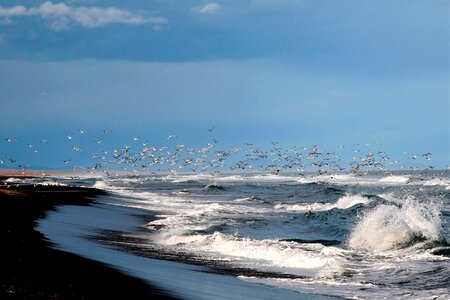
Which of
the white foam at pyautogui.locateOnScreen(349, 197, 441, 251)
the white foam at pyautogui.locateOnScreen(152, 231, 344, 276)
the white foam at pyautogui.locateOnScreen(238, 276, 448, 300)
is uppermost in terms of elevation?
the white foam at pyautogui.locateOnScreen(349, 197, 441, 251)

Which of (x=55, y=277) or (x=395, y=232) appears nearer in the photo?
(x=55, y=277)

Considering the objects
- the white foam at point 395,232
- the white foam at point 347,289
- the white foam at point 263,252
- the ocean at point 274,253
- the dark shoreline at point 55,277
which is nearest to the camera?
the dark shoreline at point 55,277

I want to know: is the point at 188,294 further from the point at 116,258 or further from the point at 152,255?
the point at 152,255

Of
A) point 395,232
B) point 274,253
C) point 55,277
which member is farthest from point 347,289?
point 395,232

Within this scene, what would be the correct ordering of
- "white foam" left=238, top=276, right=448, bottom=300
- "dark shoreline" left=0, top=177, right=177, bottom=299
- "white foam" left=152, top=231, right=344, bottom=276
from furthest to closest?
"white foam" left=152, top=231, right=344, bottom=276 < "white foam" left=238, top=276, right=448, bottom=300 < "dark shoreline" left=0, top=177, right=177, bottom=299

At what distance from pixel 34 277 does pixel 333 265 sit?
356 inches

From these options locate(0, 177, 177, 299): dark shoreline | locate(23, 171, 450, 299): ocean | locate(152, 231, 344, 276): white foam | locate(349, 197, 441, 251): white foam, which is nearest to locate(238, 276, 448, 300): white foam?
locate(23, 171, 450, 299): ocean

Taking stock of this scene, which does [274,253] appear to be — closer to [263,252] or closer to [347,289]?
[263,252]

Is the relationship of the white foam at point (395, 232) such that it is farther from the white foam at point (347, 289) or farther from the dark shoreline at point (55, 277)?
the dark shoreline at point (55, 277)

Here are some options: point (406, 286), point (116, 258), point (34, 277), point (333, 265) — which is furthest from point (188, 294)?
point (333, 265)

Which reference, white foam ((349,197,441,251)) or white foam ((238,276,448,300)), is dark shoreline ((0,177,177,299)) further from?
white foam ((349,197,441,251))

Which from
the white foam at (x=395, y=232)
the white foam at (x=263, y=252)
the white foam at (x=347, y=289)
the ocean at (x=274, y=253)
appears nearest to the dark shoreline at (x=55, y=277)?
the ocean at (x=274, y=253)

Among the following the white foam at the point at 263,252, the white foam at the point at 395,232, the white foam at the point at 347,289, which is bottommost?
the white foam at the point at 347,289

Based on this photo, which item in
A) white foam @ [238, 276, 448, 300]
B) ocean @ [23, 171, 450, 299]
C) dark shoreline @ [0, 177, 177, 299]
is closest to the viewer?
dark shoreline @ [0, 177, 177, 299]
